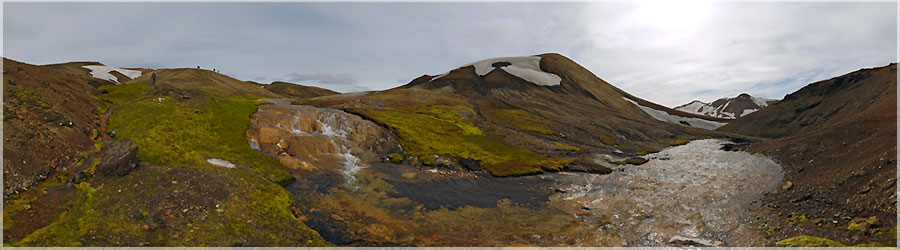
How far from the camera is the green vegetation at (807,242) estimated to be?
14.5 meters

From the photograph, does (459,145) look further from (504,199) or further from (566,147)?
(504,199)

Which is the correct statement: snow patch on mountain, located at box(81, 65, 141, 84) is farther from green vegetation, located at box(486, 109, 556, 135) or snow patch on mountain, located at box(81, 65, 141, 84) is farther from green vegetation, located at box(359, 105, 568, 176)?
green vegetation, located at box(486, 109, 556, 135)

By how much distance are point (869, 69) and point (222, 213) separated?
13228 centimetres

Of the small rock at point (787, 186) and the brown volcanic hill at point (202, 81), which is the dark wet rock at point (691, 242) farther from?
the brown volcanic hill at point (202, 81)

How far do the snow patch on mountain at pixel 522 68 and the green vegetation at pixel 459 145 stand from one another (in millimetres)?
63095

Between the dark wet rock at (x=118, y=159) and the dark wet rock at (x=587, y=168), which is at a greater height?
the dark wet rock at (x=118, y=159)

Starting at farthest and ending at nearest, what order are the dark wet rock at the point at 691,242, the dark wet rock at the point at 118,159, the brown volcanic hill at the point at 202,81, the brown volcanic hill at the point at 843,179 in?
1. the brown volcanic hill at the point at 202,81
2. the dark wet rock at the point at 118,159
3. the dark wet rock at the point at 691,242
4. the brown volcanic hill at the point at 843,179

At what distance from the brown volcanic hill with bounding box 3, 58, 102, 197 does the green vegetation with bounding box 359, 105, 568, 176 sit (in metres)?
26.7

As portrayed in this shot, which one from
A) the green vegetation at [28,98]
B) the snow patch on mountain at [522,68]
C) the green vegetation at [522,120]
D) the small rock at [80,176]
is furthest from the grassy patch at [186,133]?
the snow patch on mountain at [522,68]

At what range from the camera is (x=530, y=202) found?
27.3 m

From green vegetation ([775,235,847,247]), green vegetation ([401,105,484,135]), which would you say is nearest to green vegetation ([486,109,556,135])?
green vegetation ([401,105,484,135])

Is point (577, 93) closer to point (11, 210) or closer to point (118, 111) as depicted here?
point (118, 111)

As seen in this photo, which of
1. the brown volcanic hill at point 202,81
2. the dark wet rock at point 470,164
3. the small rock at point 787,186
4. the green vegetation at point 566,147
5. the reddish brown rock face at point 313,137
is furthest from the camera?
the brown volcanic hill at point 202,81

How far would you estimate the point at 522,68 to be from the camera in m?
128
